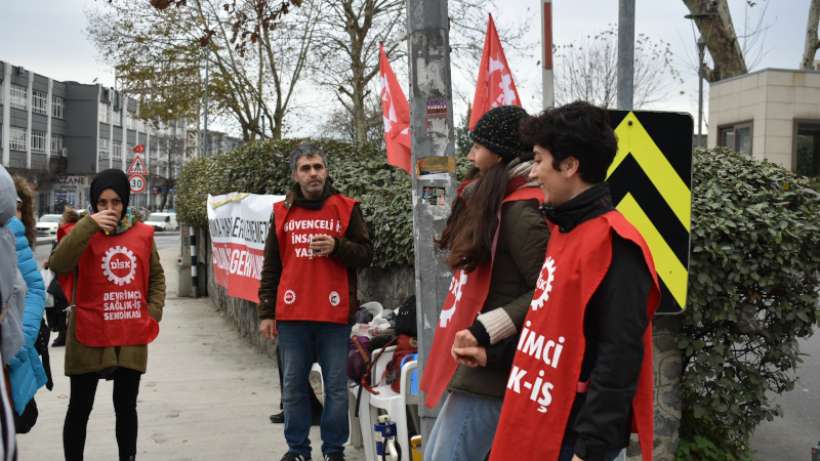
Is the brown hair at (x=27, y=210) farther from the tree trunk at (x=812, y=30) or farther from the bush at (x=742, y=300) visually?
the tree trunk at (x=812, y=30)

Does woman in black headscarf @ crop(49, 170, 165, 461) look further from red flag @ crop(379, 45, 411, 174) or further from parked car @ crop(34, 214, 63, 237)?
parked car @ crop(34, 214, 63, 237)

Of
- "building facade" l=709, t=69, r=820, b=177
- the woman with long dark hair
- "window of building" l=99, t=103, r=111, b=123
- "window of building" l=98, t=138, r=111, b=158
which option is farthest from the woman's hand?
"window of building" l=99, t=103, r=111, b=123

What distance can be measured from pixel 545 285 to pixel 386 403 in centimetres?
257

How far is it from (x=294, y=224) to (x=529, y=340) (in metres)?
3.02

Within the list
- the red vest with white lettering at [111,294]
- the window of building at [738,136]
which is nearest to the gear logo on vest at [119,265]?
the red vest with white lettering at [111,294]


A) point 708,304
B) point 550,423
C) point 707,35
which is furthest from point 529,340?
point 707,35

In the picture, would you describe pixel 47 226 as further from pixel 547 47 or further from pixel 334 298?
pixel 334 298

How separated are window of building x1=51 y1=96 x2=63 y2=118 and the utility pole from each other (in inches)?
3716

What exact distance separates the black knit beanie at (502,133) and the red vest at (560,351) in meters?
0.66

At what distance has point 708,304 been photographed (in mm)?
4723

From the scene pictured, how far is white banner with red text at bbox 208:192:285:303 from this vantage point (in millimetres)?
9000

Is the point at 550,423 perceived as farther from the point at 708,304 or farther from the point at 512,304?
the point at 708,304

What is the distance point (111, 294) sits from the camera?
4992 millimetres

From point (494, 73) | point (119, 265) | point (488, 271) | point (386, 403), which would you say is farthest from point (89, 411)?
point (494, 73)
